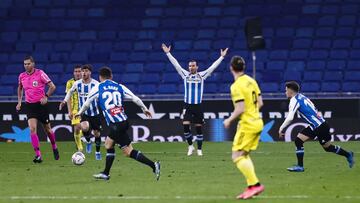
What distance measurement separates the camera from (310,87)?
31703 millimetres

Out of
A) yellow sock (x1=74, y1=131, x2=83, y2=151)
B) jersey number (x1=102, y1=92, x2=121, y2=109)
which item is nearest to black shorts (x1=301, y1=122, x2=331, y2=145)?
jersey number (x1=102, y1=92, x2=121, y2=109)

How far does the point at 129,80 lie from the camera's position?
A: 3284 cm

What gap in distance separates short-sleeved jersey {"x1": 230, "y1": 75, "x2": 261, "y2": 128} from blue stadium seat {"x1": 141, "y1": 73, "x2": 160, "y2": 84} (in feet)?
64.4

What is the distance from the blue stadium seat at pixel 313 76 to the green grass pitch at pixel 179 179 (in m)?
9.01

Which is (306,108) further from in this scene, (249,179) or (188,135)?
(249,179)

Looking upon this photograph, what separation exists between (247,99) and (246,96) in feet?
0.19

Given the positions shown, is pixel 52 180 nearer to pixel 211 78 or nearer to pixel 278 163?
pixel 278 163

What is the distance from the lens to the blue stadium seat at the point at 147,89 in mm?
32094

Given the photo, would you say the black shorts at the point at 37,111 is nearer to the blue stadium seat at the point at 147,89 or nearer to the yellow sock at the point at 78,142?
the yellow sock at the point at 78,142

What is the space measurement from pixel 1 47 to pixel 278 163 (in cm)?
1830

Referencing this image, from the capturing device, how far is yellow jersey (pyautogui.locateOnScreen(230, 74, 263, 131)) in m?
12.9

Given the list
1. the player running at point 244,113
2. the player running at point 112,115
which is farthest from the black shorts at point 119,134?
the player running at point 244,113

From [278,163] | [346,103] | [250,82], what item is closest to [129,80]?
[346,103]

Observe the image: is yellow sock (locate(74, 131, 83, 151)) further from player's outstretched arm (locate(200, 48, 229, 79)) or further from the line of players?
player's outstretched arm (locate(200, 48, 229, 79))
